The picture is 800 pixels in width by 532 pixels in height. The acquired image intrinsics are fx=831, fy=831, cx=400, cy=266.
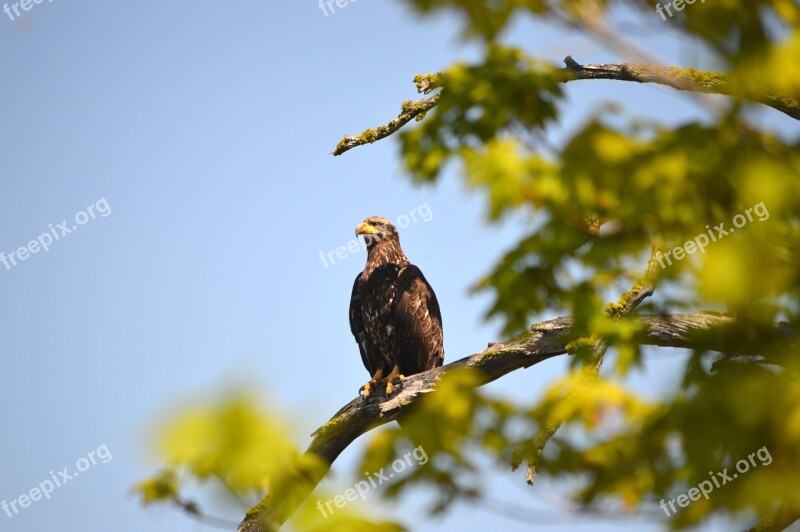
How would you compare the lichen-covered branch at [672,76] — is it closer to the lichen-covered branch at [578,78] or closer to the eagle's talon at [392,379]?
the lichen-covered branch at [578,78]

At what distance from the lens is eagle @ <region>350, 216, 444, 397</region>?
27.2 ft

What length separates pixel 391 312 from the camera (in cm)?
831

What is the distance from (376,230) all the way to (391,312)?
0.96m

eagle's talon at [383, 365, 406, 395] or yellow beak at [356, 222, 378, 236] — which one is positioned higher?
yellow beak at [356, 222, 378, 236]

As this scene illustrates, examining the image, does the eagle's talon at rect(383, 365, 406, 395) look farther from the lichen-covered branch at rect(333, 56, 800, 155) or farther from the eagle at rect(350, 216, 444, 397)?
the lichen-covered branch at rect(333, 56, 800, 155)

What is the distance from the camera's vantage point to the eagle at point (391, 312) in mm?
8305

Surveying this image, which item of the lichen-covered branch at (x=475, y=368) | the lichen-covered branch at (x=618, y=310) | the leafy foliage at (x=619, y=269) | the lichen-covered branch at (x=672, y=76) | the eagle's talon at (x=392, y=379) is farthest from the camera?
the eagle's talon at (x=392, y=379)

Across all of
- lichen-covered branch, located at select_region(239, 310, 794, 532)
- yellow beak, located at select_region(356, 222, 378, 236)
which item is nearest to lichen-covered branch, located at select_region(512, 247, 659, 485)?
lichen-covered branch, located at select_region(239, 310, 794, 532)

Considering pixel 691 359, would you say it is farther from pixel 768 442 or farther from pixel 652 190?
pixel 652 190

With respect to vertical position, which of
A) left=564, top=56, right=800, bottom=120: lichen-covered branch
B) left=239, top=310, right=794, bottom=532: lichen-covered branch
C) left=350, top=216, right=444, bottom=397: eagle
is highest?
left=564, top=56, right=800, bottom=120: lichen-covered branch

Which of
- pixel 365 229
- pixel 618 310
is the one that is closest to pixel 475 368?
pixel 618 310

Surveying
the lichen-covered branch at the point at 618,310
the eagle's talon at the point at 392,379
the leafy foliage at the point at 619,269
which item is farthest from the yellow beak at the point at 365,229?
the leafy foliage at the point at 619,269

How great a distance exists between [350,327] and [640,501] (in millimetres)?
5929

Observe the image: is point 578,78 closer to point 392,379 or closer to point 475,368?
point 475,368
